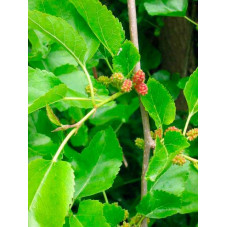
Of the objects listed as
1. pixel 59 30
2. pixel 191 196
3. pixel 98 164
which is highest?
pixel 59 30

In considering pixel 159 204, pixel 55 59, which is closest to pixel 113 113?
pixel 55 59

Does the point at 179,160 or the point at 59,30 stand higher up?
the point at 59,30

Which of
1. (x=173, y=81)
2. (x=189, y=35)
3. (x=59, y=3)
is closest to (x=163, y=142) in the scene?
(x=59, y=3)

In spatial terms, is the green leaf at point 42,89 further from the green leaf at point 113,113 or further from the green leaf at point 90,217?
the green leaf at point 113,113

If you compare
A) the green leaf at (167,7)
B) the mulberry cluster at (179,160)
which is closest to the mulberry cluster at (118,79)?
the mulberry cluster at (179,160)

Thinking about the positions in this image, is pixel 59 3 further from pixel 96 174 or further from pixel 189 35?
pixel 189 35

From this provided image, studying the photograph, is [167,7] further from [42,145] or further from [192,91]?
[42,145]
